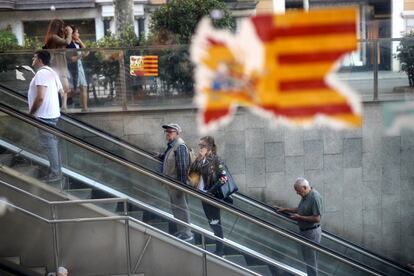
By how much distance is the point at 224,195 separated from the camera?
6.09 m

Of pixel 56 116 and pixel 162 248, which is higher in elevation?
pixel 56 116

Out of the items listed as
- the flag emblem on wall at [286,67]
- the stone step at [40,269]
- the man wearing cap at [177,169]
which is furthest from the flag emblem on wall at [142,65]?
the flag emblem on wall at [286,67]

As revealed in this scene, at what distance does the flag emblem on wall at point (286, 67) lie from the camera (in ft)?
7.77

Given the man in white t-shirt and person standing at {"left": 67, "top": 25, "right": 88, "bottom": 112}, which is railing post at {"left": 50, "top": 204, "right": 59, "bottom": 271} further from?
person standing at {"left": 67, "top": 25, "right": 88, "bottom": 112}

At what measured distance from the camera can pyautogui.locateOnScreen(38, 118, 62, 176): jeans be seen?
17.8 ft

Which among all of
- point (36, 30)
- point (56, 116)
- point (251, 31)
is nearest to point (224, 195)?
point (56, 116)

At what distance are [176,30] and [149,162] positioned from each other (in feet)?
4.29

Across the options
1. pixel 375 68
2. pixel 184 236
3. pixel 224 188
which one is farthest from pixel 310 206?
pixel 375 68

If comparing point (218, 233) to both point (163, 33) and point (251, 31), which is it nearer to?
point (163, 33)

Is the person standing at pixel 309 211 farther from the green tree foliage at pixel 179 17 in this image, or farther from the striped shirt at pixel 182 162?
the green tree foliage at pixel 179 17

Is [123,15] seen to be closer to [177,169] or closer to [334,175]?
[177,169]

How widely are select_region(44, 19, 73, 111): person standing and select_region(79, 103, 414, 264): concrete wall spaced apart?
46cm

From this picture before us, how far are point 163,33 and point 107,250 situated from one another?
8.54 ft

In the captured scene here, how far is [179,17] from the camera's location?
659cm
